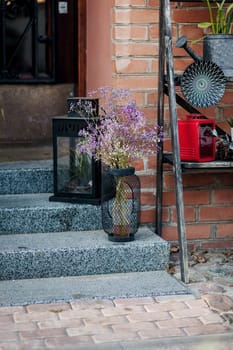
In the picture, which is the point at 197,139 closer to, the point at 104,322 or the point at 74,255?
the point at 74,255

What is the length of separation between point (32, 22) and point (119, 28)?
1.97 metres

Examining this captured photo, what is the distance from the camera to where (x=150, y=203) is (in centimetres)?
539

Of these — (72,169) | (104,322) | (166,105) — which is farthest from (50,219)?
(104,322)

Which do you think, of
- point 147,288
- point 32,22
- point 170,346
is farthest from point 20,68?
point 170,346

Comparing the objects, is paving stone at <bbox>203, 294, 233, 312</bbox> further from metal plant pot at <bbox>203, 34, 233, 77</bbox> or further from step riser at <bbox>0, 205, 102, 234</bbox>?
metal plant pot at <bbox>203, 34, 233, 77</bbox>

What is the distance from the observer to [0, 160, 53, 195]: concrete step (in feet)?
18.1

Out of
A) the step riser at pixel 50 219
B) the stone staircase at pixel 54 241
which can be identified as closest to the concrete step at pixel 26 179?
the stone staircase at pixel 54 241

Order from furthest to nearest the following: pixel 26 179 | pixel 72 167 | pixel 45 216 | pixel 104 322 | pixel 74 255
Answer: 1. pixel 26 179
2. pixel 72 167
3. pixel 45 216
4. pixel 74 255
5. pixel 104 322

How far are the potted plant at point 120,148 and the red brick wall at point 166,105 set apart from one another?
6.5 inches

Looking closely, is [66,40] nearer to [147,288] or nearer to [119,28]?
[119,28]

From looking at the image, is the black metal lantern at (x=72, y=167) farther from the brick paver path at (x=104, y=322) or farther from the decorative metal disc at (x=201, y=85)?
the brick paver path at (x=104, y=322)

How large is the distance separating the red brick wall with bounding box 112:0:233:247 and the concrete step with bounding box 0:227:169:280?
0.40 meters

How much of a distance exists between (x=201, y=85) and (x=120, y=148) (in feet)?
1.98

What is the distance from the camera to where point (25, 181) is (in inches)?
219
